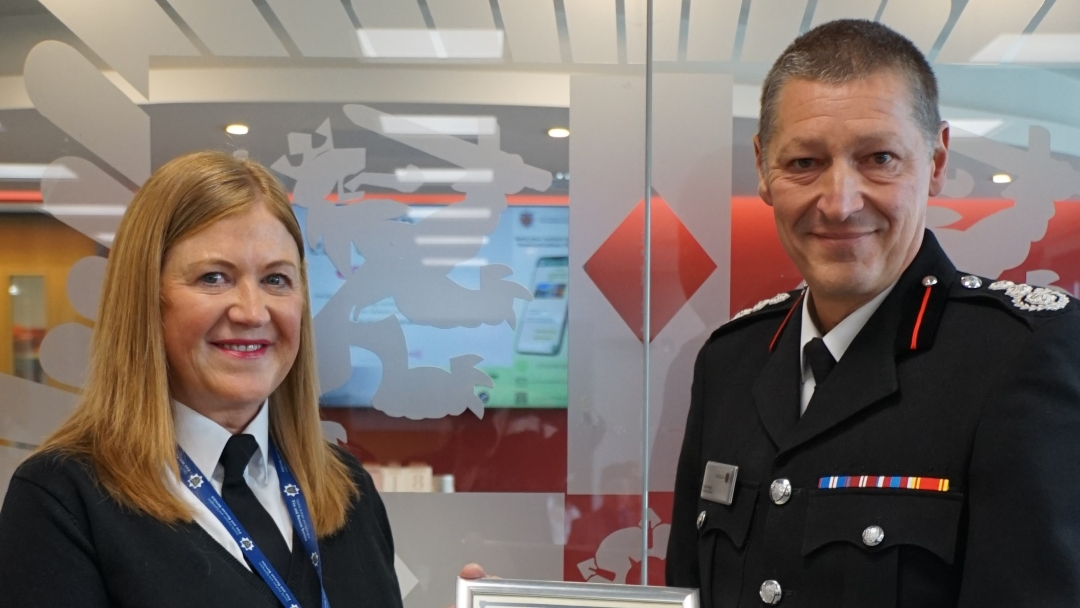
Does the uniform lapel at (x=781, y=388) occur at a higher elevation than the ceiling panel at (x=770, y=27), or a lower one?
lower

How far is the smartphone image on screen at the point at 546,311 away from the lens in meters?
2.94

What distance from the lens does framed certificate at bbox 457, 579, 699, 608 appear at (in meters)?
1.89

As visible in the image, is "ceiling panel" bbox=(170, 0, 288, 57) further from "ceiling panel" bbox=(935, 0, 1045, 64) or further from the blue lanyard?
"ceiling panel" bbox=(935, 0, 1045, 64)

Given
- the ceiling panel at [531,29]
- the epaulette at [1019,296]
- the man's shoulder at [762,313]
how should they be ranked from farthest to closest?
the ceiling panel at [531,29], the man's shoulder at [762,313], the epaulette at [1019,296]

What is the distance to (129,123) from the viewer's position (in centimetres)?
297

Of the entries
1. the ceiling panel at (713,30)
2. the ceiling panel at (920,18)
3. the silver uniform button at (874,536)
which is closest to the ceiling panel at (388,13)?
the ceiling panel at (713,30)

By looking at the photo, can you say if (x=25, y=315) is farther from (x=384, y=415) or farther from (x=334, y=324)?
(x=384, y=415)

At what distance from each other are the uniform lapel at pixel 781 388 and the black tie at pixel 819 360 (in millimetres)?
58

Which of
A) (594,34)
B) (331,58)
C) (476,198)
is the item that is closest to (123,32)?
(331,58)

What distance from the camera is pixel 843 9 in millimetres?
2898

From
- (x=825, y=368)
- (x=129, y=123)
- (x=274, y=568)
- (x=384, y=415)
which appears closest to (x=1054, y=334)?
(x=825, y=368)

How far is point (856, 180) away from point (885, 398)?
0.39m

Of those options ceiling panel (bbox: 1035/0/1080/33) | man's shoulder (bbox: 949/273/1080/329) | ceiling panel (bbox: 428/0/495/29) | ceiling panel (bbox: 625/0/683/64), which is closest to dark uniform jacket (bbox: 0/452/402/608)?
man's shoulder (bbox: 949/273/1080/329)

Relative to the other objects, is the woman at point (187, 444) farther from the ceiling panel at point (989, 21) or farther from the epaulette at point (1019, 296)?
the ceiling panel at point (989, 21)
